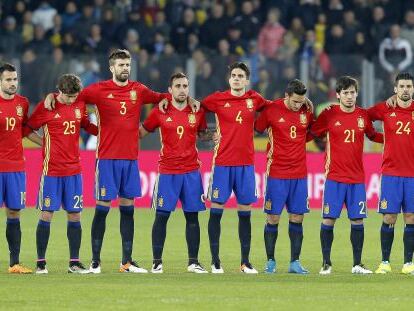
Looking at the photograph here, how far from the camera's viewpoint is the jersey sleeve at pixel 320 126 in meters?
16.5

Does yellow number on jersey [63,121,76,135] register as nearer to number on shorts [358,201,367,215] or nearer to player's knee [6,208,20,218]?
player's knee [6,208,20,218]

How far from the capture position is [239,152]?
16.3 metres

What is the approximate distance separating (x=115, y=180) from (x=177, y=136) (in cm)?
83

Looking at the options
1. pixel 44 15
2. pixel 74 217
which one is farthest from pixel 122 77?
pixel 44 15

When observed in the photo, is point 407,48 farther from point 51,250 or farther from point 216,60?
point 51,250

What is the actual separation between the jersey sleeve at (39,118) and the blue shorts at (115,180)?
2.47 ft

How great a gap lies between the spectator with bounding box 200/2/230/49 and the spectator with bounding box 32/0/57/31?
3052 mm

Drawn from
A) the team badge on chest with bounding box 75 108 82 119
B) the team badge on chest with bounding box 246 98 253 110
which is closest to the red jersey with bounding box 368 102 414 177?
the team badge on chest with bounding box 246 98 253 110

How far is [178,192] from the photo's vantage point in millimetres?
16344

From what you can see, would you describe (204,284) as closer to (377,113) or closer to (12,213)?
(12,213)

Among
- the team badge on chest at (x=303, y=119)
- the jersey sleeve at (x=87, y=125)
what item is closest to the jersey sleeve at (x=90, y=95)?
the jersey sleeve at (x=87, y=125)

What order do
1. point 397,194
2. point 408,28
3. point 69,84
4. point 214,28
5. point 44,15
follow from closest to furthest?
point 69,84 < point 397,194 < point 408,28 < point 214,28 < point 44,15

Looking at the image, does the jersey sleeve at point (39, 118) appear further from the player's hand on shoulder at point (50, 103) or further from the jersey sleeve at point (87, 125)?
the jersey sleeve at point (87, 125)

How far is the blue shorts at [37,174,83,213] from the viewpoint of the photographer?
16.2m
